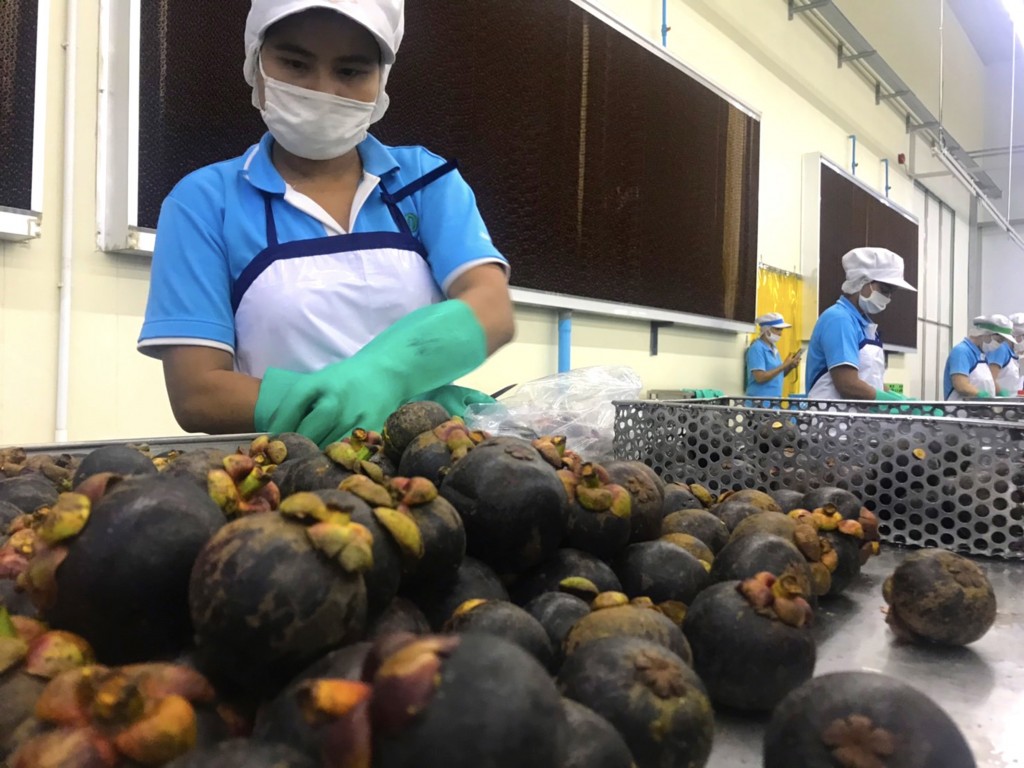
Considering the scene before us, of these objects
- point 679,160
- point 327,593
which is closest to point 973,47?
point 679,160

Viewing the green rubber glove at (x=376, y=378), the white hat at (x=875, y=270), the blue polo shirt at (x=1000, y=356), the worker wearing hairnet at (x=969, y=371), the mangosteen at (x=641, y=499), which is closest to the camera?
the mangosteen at (x=641, y=499)

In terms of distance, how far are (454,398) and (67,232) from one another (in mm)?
1032

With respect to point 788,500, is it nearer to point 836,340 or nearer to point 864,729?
point 864,729

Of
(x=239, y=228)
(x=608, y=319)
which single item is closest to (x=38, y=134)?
(x=239, y=228)

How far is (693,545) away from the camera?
2.03 feet

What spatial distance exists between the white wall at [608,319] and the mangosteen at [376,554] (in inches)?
61.2

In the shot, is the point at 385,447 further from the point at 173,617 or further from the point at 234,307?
the point at 234,307

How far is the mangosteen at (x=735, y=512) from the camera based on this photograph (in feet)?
2.41

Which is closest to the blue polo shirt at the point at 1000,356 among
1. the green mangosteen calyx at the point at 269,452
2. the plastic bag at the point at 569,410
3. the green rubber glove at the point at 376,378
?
the plastic bag at the point at 569,410

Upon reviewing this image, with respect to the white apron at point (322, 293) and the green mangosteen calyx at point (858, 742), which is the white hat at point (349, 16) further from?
the green mangosteen calyx at point (858, 742)

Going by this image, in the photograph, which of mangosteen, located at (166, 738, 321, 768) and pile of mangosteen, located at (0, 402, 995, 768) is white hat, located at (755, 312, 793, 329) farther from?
mangosteen, located at (166, 738, 321, 768)

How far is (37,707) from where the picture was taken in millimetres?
314

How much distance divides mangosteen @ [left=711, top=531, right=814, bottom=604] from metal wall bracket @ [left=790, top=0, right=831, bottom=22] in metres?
5.54

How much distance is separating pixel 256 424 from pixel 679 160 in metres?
3.24
